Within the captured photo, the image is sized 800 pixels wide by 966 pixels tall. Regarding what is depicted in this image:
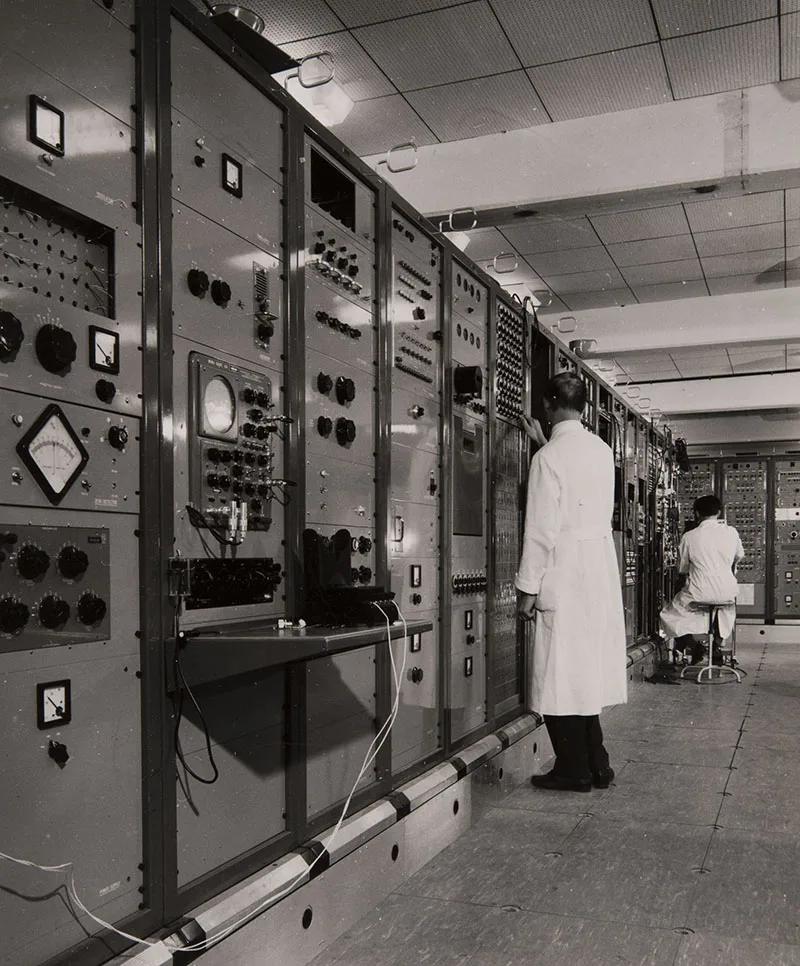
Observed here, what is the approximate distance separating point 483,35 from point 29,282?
10.1ft

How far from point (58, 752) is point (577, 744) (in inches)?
114

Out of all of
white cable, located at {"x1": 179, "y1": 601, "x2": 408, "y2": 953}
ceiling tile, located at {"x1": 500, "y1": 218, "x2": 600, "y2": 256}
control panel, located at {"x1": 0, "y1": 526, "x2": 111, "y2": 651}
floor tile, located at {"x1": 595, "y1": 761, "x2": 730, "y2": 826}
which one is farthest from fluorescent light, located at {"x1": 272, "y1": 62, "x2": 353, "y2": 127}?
floor tile, located at {"x1": 595, "y1": 761, "x2": 730, "y2": 826}

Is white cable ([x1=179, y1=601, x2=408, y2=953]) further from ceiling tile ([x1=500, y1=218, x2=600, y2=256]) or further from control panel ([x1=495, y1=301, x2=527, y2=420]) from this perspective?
ceiling tile ([x1=500, y1=218, x2=600, y2=256])

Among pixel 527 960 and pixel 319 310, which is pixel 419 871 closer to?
pixel 527 960

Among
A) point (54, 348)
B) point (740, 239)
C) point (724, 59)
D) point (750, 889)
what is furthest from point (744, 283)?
point (54, 348)

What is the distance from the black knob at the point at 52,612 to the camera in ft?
5.98

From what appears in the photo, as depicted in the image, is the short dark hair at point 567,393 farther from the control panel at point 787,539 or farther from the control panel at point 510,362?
the control panel at point 787,539

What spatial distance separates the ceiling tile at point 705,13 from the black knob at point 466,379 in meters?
1.76

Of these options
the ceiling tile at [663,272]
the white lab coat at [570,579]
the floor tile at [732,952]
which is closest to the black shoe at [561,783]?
the white lab coat at [570,579]

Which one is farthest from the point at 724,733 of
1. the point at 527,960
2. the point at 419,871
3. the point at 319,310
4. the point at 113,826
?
the point at 113,826

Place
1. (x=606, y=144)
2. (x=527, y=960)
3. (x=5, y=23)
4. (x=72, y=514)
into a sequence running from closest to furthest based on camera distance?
(x=5, y=23) < (x=72, y=514) < (x=527, y=960) < (x=606, y=144)

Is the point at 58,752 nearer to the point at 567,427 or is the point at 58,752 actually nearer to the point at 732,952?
the point at 732,952

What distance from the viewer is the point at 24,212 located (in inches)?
74.0

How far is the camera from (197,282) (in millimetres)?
2324
